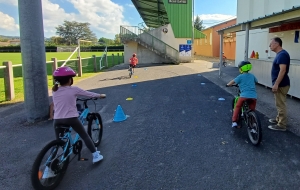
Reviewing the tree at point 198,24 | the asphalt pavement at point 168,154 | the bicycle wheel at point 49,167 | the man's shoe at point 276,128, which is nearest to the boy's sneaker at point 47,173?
the bicycle wheel at point 49,167

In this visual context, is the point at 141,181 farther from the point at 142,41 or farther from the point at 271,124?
the point at 142,41

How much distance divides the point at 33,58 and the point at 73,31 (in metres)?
114

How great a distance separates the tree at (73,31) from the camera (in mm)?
107875

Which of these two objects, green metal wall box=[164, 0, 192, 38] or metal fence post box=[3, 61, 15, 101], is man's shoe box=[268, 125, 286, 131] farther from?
green metal wall box=[164, 0, 192, 38]

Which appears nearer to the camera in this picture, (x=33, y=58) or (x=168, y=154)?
(x=168, y=154)

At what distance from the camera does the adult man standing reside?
4.73 metres

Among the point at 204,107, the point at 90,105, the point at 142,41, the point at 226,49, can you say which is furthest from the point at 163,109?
the point at 226,49

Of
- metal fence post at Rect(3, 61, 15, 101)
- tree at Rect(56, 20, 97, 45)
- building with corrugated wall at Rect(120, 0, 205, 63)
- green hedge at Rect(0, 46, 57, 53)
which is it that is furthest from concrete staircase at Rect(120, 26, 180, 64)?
tree at Rect(56, 20, 97, 45)

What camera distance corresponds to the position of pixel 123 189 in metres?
3.01

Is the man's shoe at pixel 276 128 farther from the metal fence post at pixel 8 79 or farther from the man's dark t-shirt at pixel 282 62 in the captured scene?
the metal fence post at pixel 8 79

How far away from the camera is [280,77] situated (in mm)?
4762

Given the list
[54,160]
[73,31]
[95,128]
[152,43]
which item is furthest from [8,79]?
[73,31]

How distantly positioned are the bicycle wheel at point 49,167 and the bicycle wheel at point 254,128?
3.15 metres

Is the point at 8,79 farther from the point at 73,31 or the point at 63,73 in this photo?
the point at 73,31
